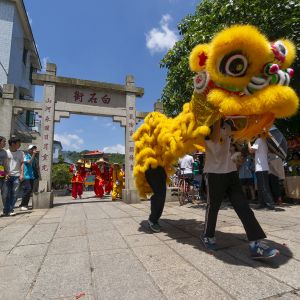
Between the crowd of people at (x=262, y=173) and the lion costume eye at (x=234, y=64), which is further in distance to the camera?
the crowd of people at (x=262, y=173)

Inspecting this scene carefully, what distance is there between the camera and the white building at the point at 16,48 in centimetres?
1562

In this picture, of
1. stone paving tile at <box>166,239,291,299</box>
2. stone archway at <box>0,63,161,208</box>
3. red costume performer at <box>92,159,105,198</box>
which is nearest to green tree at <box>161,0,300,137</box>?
stone archway at <box>0,63,161,208</box>

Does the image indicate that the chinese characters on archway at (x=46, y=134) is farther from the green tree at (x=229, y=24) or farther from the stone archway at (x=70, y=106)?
the green tree at (x=229, y=24)

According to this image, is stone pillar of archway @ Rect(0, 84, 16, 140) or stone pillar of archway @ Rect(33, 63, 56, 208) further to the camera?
stone pillar of archway @ Rect(0, 84, 16, 140)

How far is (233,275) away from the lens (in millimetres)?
2498

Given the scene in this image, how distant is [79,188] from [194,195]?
6.23 m

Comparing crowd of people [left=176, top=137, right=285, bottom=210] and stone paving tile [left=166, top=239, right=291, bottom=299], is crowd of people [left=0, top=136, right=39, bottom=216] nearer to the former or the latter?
crowd of people [left=176, top=137, right=285, bottom=210]

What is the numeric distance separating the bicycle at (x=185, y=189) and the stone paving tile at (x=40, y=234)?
4.57m

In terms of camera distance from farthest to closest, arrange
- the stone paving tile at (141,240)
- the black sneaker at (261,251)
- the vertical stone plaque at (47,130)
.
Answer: the vertical stone plaque at (47,130) < the stone paving tile at (141,240) < the black sneaker at (261,251)

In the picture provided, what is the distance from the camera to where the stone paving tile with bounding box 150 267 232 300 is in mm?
2145

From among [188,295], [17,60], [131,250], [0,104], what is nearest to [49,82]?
[0,104]

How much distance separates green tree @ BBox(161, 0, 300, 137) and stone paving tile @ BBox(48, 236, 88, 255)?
7.19 m

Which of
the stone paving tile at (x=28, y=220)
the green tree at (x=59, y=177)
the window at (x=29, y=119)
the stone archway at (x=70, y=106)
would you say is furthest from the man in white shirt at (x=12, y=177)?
the green tree at (x=59, y=177)

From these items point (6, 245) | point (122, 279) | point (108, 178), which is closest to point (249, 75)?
point (122, 279)
